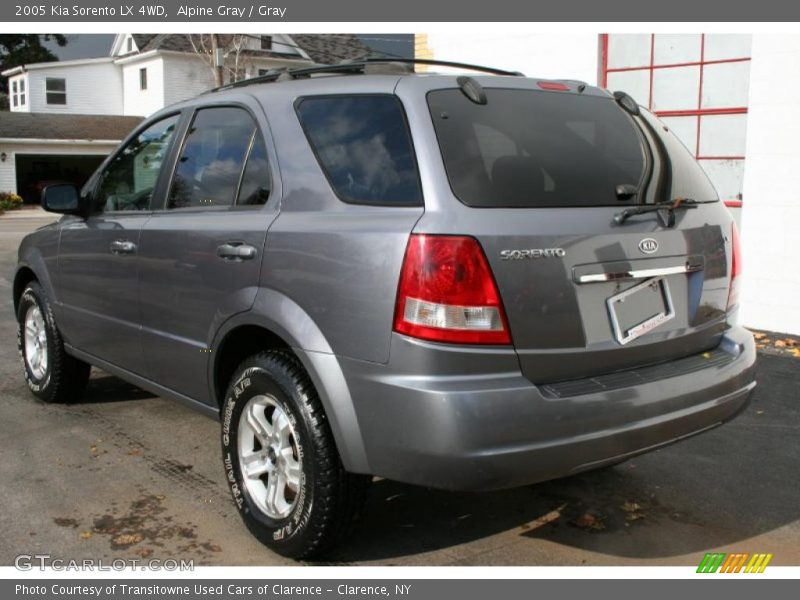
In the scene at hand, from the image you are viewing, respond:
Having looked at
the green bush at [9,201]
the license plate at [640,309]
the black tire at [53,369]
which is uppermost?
the license plate at [640,309]

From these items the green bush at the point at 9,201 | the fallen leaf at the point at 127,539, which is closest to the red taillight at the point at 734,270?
the fallen leaf at the point at 127,539

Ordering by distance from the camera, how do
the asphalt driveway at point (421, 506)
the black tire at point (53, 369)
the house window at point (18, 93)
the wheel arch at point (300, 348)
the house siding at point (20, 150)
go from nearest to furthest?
the wheel arch at point (300, 348) → the asphalt driveway at point (421, 506) → the black tire at point (53, 369) → the house siding at point (20, 150) → the house window at point (18, 93)

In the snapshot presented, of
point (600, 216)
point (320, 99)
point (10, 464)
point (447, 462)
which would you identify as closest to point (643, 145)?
point (600, 216)

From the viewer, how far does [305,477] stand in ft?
10.9

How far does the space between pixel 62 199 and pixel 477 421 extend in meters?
3.31

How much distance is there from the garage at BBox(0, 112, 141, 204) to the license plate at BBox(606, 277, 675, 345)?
120ft

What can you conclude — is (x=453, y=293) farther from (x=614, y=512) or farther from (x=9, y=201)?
(x=9, y=201)

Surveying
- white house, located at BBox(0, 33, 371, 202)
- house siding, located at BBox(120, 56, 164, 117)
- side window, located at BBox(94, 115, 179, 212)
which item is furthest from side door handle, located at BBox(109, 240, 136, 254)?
house siding, located at BBox(120, 56, 164, 117)

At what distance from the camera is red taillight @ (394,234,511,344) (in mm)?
2979

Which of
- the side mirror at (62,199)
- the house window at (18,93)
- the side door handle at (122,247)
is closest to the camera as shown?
the side door handle at (122,247)

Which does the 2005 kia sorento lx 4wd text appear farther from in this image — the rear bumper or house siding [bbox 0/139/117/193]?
house siding [bbox 0/139/117/193]

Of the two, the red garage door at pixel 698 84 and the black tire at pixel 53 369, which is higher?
the red garage door at pixel 698 84

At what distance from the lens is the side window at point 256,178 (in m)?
3.81

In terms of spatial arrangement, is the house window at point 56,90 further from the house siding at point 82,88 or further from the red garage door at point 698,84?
the red garage door at point 698,84
